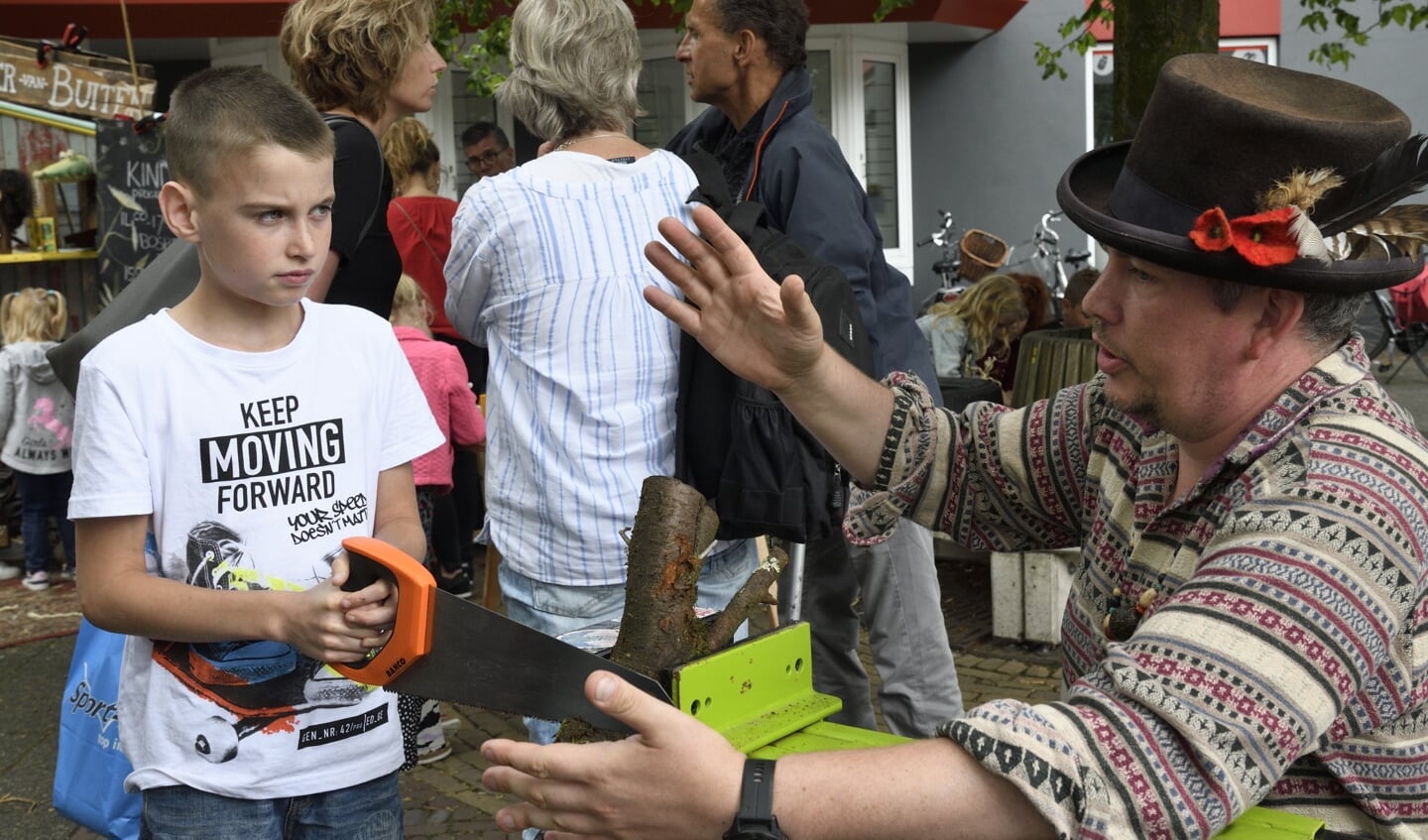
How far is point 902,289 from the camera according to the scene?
13.8 ft

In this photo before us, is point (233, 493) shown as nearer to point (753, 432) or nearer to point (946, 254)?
point (753, 432)

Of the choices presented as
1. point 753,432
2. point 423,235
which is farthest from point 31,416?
point 753,432

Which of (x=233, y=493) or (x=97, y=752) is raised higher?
(x=233, y=493)

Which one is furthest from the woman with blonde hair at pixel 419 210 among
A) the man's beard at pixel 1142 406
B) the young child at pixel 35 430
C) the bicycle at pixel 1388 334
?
the bicycle at pixel 1388 334

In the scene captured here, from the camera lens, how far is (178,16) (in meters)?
11.2

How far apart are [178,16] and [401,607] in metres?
10.8

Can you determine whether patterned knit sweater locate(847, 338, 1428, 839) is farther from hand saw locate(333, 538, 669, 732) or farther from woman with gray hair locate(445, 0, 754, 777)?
woman with gray hair locate(445, 0, 754, 777)

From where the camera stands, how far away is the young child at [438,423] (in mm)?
5199

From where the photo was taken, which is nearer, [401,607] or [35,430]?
[401,607]

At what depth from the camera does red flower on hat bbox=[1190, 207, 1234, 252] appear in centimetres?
178

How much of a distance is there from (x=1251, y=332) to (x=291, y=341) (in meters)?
1.62

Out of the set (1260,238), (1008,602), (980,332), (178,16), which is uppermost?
(178,16)

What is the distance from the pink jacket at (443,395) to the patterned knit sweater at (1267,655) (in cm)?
377

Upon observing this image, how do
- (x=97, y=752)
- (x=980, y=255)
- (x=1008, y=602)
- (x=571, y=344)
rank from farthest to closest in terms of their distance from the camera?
(x=980, y=255) < (x=1008, y=602) < (x=571, y=344) < (x=97, y=752)
